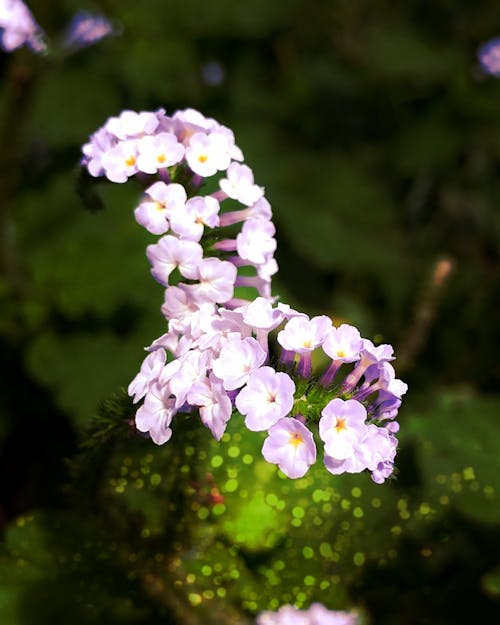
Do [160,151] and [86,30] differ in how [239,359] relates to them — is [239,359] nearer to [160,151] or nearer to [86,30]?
[160,151]

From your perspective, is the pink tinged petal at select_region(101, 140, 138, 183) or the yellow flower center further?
the pink tinged petal at select_region(101, 140, 138, 183)

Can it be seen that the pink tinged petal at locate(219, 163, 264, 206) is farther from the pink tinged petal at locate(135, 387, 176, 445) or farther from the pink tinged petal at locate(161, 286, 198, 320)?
the pink tinged petal at locate(135, 387, 176, 445)

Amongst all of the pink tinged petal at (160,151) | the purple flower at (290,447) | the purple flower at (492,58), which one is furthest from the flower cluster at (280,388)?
the purple flower at (492,58)

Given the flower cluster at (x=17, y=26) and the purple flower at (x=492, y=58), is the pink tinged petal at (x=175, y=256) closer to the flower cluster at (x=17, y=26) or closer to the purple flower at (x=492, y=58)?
the flower cluster at (x=17, y=26)

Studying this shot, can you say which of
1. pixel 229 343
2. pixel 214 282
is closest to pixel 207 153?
pixel 214 282

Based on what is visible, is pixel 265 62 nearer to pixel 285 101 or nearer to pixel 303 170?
pixel 285 101

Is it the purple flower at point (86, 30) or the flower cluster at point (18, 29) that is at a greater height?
the purple flower at point (86, 30)

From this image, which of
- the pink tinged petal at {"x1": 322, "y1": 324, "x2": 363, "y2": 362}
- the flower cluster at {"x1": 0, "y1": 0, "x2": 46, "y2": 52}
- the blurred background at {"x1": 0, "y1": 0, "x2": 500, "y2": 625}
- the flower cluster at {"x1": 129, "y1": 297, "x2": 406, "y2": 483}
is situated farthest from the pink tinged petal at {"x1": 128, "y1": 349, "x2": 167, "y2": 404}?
the flower cluster at {"x1": 0, "y1": 0, "x2": 46, "y2": 52}

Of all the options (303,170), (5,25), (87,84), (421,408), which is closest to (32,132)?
(87,84)
